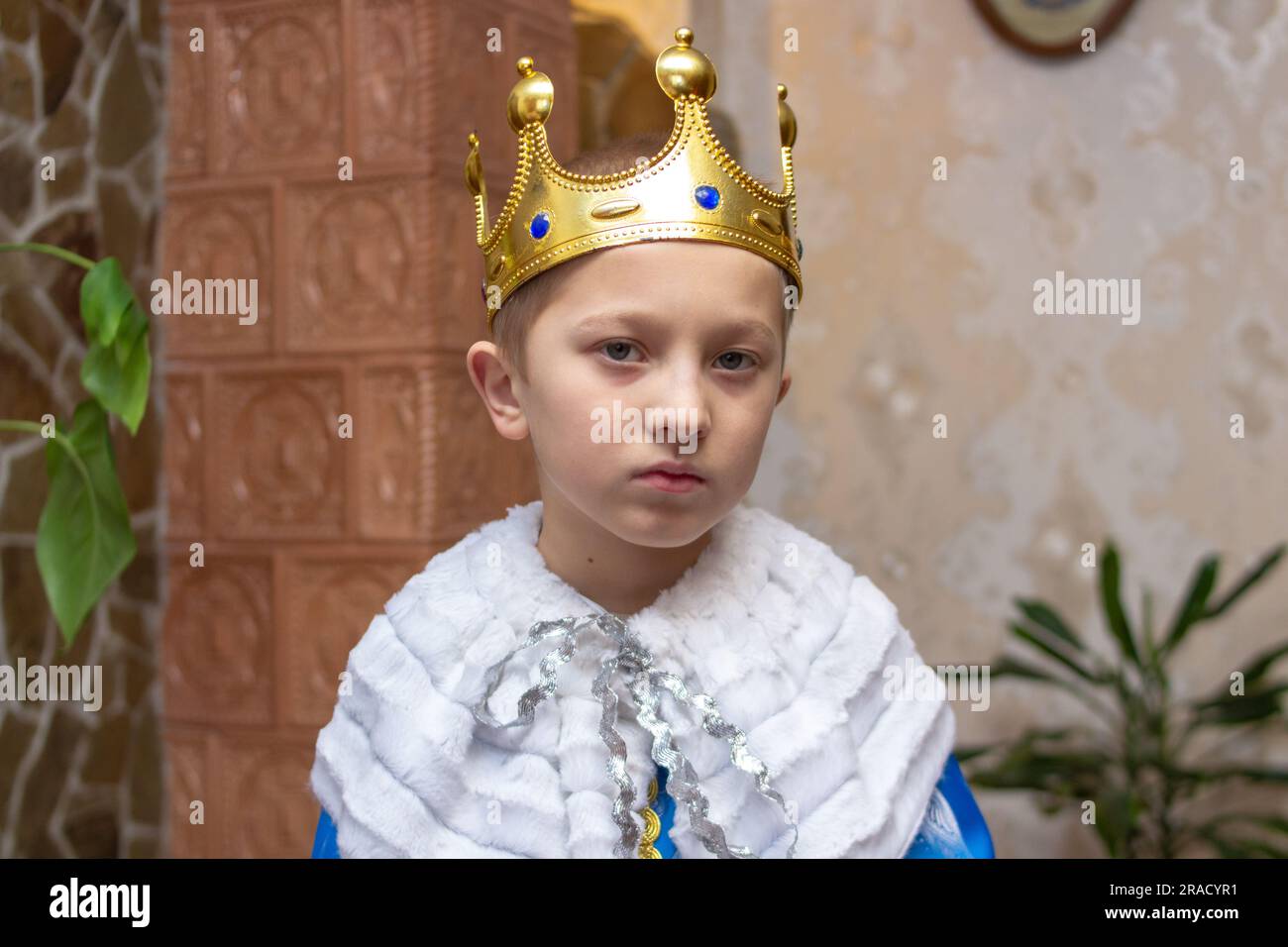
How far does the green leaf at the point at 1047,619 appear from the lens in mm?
2840

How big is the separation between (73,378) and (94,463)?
47cm

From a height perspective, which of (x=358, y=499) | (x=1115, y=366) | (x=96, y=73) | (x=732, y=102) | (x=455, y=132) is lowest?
(x=358, y=499)

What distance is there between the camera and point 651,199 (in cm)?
107

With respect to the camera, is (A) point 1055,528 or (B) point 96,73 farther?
(A) point 1055,528

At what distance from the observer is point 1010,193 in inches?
124

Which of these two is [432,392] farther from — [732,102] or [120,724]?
[732,102]

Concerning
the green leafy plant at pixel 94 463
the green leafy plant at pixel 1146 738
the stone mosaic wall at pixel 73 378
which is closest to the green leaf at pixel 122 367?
the green leafy plant at pixel 94 463

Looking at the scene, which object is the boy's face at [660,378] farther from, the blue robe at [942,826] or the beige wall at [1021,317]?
the beige wall at [1021,317]

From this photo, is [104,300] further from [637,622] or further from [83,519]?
[637,622]

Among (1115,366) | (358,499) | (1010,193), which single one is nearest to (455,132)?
(358,499)

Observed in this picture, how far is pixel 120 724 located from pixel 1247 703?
2.25 m

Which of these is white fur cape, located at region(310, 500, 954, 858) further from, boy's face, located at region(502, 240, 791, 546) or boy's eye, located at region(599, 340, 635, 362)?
boy's eye, located at region(599, 340, 635, 362)

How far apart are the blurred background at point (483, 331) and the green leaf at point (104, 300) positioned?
1.33 ft

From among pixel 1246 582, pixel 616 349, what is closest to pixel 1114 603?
pixel 1246 582
